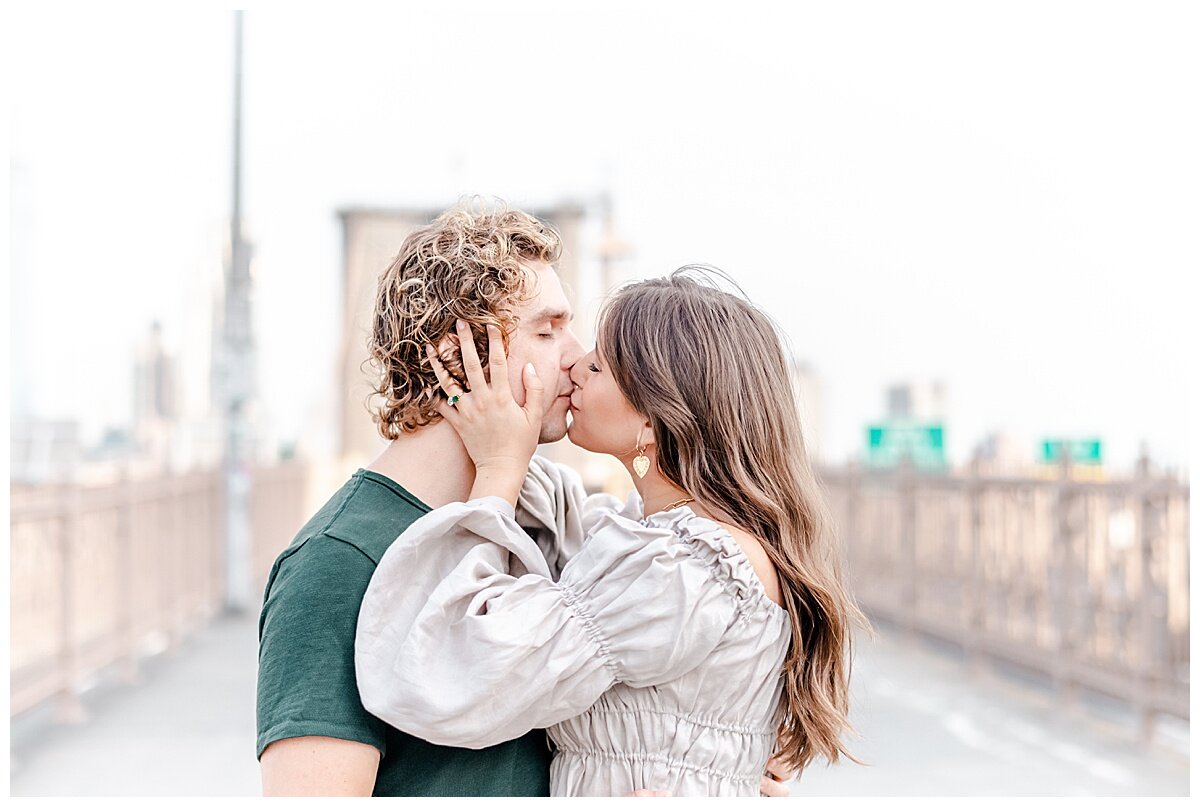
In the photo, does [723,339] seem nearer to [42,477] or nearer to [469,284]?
[469,284]

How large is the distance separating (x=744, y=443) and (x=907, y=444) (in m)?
9.92

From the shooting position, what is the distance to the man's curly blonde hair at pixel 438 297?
7.22 feet

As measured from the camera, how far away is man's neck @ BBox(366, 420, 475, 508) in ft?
7.25

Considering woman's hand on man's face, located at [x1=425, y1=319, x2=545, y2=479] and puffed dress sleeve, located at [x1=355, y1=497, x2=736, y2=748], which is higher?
woman's hand on man's face, located at [x1=425, y1=319, x2=545, y2=479]

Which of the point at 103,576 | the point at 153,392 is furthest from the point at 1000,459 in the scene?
the point at 153,392

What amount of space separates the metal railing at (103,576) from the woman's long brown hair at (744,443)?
19.3 ft

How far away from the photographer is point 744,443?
2.13 m

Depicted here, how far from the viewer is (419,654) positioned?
1818mm

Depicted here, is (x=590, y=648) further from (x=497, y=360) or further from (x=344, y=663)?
(x=497, y=360)

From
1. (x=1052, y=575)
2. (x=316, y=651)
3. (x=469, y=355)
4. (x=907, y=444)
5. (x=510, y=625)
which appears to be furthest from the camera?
(x=907, y=444)

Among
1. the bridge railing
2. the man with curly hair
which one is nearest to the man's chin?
the man with curly hair

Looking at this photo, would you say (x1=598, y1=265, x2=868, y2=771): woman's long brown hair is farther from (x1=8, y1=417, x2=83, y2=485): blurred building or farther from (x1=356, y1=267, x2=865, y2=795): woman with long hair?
(x1=8, y1=417, x2=83, y2=485): blurred building

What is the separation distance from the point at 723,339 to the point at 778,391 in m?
0.14

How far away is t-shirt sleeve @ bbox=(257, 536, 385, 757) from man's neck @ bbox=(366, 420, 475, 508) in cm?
23
